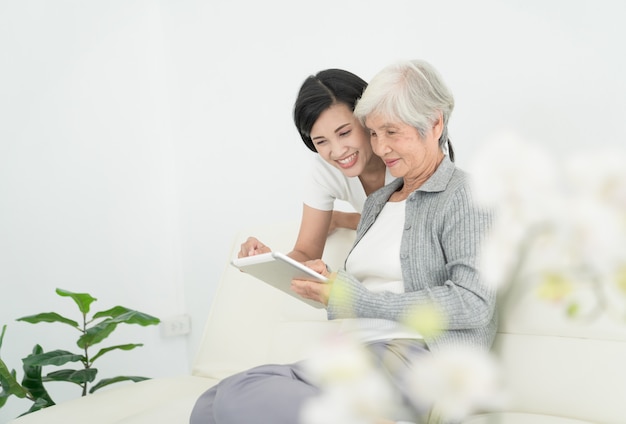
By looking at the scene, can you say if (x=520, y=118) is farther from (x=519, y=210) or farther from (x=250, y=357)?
(x=519, y=210)

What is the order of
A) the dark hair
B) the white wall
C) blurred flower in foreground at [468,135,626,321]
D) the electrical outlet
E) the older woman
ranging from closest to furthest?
blurred flower in foreground at [468,135,626,321] < the older woman < the dark hair < the white wall < the electrical outlet

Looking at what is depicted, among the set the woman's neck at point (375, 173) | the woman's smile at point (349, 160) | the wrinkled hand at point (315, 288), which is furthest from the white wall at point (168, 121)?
the wrinkled hand at point (315, 288)

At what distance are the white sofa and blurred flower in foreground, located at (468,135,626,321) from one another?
67cm

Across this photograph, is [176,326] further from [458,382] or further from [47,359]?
[458,382]

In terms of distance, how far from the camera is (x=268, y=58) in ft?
10.8

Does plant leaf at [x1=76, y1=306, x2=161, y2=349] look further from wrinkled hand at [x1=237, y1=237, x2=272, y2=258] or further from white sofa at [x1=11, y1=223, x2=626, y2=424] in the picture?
wrinkled hand at [x1=237, y1=237, x2=272, y2=258]

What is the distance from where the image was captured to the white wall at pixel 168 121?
2531mm

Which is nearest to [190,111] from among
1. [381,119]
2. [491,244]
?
[381,119]

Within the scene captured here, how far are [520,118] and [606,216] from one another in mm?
2118

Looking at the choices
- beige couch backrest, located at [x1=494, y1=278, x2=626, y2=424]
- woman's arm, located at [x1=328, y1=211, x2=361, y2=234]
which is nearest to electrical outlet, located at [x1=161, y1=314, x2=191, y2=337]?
woman's arm, located at [x1=328, y1=211, x2=361, y2=234]

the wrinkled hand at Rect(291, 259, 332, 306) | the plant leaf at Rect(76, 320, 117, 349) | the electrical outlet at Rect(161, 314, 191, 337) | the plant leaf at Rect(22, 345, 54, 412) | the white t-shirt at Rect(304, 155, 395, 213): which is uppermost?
the white t-shirt at Rect(304, 155, 395, 213)

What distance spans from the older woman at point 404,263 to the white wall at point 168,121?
0.63 m

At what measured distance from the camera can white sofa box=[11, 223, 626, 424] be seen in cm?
151

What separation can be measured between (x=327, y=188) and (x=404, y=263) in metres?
0.57
